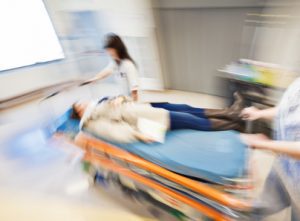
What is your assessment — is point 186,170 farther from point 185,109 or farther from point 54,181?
point 54,181

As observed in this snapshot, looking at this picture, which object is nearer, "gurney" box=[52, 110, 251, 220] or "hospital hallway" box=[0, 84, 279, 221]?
"gurney" box=[52, 110, 251, 220]

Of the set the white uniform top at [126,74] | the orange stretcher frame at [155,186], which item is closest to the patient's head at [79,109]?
the orange stretcher frame at [155,186]

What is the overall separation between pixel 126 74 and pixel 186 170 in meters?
1.22

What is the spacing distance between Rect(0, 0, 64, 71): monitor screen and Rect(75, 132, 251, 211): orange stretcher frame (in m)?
2.74

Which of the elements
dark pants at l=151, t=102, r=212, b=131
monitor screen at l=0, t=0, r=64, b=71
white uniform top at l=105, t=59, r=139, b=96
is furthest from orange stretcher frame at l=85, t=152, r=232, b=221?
monitor screen at l=0, t=0, r=64, b=71

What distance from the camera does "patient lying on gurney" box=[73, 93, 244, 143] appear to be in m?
1.44

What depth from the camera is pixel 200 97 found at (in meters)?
2.67

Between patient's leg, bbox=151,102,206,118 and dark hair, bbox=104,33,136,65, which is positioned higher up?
dark hair, bbox=104,33,136,65

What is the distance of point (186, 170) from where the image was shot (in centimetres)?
116

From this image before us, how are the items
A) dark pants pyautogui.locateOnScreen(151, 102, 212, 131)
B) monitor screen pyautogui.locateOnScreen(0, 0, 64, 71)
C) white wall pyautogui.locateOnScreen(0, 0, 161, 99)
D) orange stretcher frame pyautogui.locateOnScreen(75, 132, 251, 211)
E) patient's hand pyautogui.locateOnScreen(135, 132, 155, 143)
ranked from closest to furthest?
1. orange stretcher frame pyautogui.locateOnScreen(75, 132, 251, 211)
2. patient's hand pyautogui.locateOnScreen(135, 132, 155, 143)
3. dark pants pyautogui.locateOnScreen(151, 102, 212, 131)
4. white wall pyautogui.locateOnScreen(0, 0, 161, 99)
5. monitor screen pyautogui.locateOnScreen(0, 0, 64, 71)

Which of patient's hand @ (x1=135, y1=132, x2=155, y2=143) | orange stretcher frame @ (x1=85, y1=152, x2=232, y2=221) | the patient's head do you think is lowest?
orange stretcher frame @ (x1=85, y1=152, x2=232, y2=221)

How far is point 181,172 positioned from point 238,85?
1197 millimetres

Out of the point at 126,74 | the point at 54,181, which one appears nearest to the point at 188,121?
the point at 126,74

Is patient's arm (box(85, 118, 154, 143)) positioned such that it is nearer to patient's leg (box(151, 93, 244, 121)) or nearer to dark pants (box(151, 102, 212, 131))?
dark pants (box(151, 102, 212, 131))
